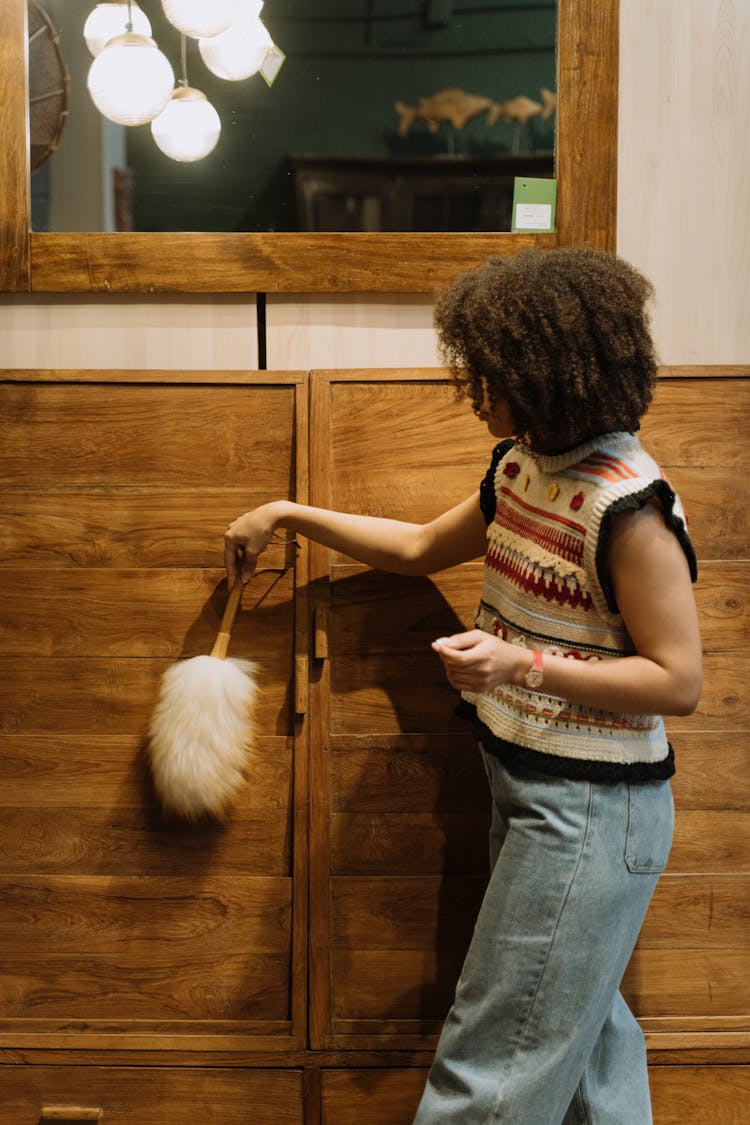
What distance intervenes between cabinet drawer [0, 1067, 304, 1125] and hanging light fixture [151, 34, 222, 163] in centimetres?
166

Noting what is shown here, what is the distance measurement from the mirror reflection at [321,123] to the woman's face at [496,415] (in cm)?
70

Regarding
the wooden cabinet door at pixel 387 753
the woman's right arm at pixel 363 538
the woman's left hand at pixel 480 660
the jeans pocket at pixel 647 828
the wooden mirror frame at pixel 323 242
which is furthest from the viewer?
the wooden mirror frame at pixel 323 242

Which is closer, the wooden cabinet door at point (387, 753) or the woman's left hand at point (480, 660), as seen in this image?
the woman's left hand at point (480, 660)

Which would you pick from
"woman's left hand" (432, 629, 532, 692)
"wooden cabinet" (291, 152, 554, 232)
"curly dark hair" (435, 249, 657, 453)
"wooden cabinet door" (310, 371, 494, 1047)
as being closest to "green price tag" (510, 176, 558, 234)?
"wooden cabinet" (291, 152, 554, 232)

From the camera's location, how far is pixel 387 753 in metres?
1.64

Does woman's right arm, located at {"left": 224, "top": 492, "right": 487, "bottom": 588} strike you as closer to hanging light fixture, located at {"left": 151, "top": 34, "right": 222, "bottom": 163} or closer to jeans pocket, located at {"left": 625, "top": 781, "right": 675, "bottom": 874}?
jeans pocket, located at {"left": 625, "top": 781, "right": 675, "bottom": 874}

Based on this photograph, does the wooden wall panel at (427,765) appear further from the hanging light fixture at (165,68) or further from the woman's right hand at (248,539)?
the hanging light fixture at (165,68)

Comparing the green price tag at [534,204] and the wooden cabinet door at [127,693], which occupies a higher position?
the green price tag at [534,204]

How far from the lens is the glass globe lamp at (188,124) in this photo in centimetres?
174

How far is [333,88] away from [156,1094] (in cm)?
184

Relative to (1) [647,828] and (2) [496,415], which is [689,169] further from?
(1) [647,828]

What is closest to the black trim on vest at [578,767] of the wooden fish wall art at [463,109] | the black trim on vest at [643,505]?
the black trim on vest at [643,505]

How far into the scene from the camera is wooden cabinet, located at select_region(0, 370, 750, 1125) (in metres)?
1.63

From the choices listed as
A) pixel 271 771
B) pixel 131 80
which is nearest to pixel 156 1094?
pixel 271 771
